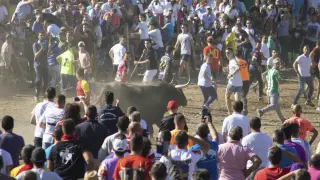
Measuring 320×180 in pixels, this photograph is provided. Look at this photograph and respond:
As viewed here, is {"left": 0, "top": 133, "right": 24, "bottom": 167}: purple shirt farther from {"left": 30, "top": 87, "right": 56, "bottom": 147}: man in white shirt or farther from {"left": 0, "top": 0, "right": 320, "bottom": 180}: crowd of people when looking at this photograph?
{"left": 30, "top": 87, "right": 56, "bottom": 147}: man in white shirt

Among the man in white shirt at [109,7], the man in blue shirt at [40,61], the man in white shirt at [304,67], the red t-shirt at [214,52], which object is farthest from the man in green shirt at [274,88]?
the man in white shirt at [109,7]

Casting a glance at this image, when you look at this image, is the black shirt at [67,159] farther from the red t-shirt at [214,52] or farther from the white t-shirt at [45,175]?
the red t-shirt at [214,52]

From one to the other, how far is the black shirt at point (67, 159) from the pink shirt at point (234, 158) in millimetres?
1879

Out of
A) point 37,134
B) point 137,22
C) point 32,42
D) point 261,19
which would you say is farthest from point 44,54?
point 261,19

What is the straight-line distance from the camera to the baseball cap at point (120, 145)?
393 inches

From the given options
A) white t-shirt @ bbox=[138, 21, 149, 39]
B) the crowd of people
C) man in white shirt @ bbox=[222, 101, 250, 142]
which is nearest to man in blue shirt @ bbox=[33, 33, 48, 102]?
the crowd of people

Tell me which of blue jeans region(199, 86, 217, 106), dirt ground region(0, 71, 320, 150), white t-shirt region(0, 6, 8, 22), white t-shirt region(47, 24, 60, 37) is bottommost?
dirt ground region(0, 71, 320, 150)

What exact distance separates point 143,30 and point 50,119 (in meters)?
13.3

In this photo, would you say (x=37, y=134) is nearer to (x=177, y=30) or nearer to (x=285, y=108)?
(x=285, y=108)

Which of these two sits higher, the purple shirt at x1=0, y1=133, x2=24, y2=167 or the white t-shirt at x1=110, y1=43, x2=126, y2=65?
the white t-shirt at x1=110, y1=43, x2=126, y2=65

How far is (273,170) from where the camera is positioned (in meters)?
9.69

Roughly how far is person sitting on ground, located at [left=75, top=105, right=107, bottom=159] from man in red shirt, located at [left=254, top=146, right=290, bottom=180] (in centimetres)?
264

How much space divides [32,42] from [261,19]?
9180 mm

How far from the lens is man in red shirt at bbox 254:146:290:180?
9.62 m
